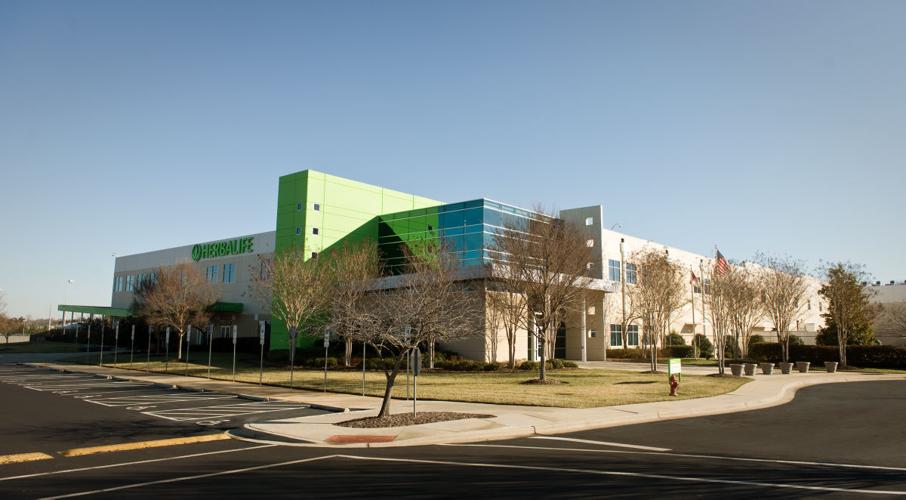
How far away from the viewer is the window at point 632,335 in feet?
182

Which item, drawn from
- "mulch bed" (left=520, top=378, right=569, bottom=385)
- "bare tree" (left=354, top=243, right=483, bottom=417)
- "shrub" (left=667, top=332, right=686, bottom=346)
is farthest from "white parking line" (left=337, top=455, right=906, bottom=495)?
"shrub" (left=667, top=332, right=686, bottom=346)

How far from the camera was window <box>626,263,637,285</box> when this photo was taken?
55875 mm

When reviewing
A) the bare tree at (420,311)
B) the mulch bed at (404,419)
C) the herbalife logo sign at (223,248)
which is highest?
the herbalife logo sign at (223,248)

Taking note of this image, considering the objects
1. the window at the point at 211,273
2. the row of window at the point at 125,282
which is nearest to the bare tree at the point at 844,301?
the window at the point at 211,273

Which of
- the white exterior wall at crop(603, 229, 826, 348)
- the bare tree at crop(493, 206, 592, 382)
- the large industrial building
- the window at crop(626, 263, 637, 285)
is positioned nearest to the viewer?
the bare tree at crop(493, 206, 592, 382)

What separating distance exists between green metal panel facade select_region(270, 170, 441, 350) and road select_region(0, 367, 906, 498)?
2883cm

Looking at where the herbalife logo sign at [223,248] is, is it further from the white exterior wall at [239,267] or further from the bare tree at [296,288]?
the bare tree at [296,288]

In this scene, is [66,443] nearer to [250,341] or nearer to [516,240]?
[516,240]

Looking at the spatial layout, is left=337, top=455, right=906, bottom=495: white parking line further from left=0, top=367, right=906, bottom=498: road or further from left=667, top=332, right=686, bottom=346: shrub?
left=667, top=332, right=686, bottom=346: shrub

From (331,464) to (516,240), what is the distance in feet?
76.5

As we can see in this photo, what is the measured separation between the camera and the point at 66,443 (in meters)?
13.1

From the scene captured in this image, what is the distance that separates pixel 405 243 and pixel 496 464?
121 feet

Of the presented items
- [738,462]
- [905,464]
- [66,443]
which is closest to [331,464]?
[66,443]

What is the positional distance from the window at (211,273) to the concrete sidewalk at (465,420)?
36177 millimetres
